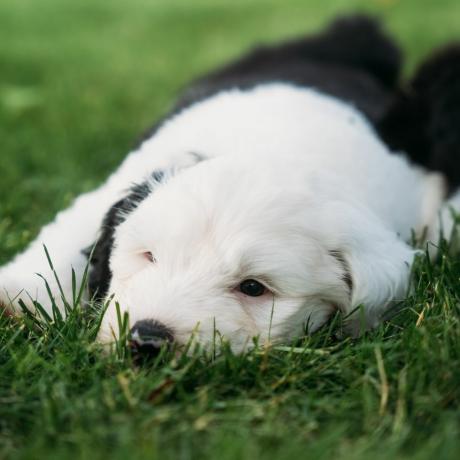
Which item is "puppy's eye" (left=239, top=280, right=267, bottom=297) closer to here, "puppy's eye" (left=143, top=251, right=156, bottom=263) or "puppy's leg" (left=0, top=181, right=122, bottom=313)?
"puppy's eye" (left=143, top=251, right=156, bottom=263)

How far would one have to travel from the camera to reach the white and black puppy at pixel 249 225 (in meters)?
2.96

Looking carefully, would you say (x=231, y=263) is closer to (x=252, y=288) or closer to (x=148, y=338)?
(x=252, y=288)

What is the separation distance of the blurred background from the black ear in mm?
698

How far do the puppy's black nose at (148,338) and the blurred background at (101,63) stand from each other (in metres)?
1.45

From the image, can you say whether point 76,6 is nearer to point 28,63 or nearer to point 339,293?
point 28,63

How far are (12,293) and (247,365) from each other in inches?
45.7

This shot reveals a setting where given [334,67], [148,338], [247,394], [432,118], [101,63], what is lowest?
[247,394]

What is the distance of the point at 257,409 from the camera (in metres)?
2.38

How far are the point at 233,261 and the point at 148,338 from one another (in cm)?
48

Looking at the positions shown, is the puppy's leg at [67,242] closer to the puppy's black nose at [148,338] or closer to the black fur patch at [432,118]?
the puppy's black nose at [148,338]

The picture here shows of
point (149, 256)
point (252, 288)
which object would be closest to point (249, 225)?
point (252, 288)

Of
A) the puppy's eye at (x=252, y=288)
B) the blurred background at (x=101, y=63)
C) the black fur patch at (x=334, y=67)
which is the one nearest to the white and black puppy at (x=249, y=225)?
the puppy's eye at (x=252, y=288)

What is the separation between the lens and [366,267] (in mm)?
3107

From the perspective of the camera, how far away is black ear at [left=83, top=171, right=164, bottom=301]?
3.32 metres
